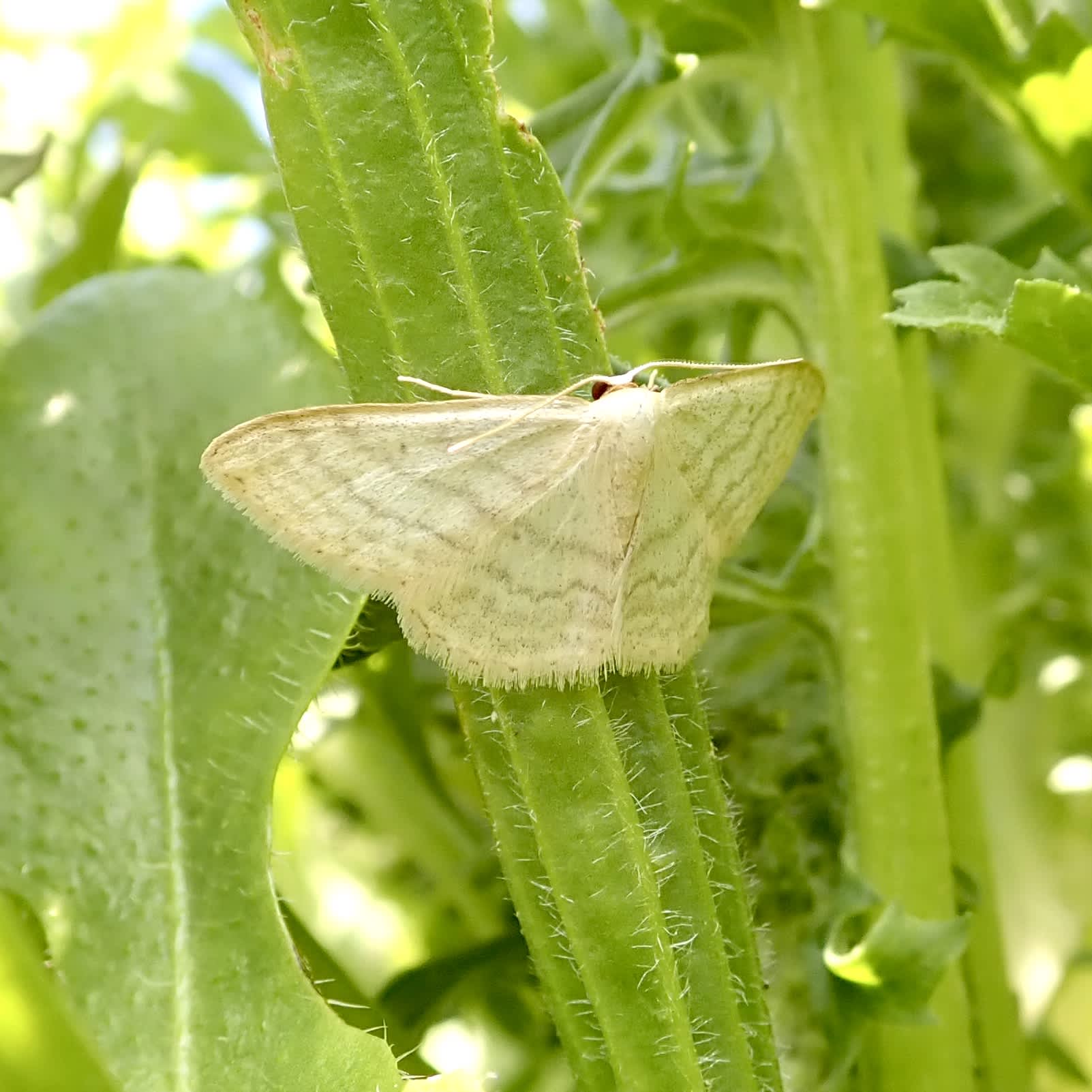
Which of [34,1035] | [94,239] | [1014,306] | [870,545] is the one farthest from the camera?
[94,239]

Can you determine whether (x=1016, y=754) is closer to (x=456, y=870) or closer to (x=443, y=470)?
(x=456, y=870)

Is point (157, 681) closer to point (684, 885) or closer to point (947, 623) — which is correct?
point (684, 885)

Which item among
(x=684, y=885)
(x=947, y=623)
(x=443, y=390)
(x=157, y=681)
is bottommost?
(x=947, y=623)

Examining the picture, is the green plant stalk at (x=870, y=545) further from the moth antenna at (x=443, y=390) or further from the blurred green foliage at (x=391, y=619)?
the moth antenna at (x=443, y=390)

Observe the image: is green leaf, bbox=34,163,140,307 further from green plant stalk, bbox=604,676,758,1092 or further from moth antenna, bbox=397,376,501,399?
green plant stalk, bbox=604,676,758,1092

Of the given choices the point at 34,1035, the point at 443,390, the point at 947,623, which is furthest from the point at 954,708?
the point at 34,1035

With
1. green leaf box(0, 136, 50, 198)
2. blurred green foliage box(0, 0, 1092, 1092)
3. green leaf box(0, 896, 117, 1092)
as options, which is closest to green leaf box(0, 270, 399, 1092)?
blurred green foliage box(0, 0, 1092, 1092)
